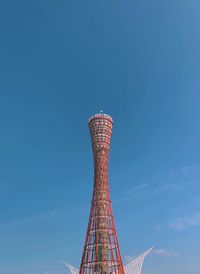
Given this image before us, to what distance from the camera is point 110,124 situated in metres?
70.3

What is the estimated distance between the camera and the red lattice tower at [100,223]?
198 ft

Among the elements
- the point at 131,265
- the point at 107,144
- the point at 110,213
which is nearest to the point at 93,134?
the point at 107,144

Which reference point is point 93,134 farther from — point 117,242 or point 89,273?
point 89,273

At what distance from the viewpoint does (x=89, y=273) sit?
59.9 metres

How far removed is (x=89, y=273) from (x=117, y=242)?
24.5 feet

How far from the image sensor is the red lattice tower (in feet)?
198

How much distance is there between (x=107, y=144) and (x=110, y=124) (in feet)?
17.6

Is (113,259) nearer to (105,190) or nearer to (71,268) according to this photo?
(105,190)

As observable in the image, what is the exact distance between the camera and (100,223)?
62062 mm

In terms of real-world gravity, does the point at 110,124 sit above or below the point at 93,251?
above

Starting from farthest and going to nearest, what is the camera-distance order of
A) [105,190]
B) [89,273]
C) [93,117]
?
[93,117]
[105,190]
[89,273]

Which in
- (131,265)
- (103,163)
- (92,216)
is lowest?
(131,265)

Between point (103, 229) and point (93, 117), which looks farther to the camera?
point (93, 117)

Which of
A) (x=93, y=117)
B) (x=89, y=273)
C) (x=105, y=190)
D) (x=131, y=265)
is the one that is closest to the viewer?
(x=89, y=273)
